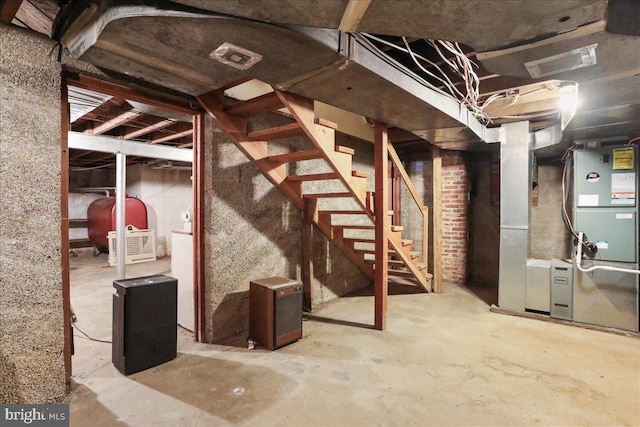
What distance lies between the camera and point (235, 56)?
1.72 metres

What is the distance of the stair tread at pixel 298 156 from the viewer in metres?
2.66

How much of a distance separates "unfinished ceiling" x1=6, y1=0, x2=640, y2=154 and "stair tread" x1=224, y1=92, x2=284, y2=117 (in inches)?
11.6

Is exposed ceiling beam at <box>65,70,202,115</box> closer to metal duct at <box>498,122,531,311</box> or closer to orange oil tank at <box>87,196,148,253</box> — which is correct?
metal duct at <box>498,122,531,311</box>

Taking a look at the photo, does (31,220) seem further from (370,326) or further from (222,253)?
(370,326)

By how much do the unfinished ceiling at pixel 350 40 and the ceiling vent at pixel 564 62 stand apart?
13mm

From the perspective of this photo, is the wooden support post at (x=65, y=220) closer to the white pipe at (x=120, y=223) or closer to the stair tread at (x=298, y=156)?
the stair tread at (x=298, y=156)

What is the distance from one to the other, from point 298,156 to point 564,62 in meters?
1.96

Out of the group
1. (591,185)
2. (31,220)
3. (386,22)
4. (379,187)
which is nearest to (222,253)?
(31,220)

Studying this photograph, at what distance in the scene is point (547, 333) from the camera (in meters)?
3.06

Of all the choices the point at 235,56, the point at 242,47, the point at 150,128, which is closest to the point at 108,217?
the point at 150,128

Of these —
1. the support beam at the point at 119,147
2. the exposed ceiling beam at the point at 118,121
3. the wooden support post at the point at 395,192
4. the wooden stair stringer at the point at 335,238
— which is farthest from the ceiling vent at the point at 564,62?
the support beam at the point at 119,147

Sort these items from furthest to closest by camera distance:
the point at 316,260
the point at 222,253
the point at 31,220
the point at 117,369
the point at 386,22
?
1. the point at 316,260
2. the point at 222,253
3. the point at 117,369
4. the point at 31,220
5. the point at 386,22

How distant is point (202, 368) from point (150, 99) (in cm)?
212

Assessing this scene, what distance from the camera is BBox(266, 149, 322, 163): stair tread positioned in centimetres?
266
